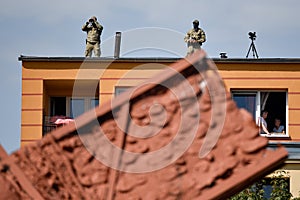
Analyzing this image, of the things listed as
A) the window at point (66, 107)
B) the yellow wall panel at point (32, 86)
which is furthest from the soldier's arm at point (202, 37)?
the yellow wall panel at point (32, 86)

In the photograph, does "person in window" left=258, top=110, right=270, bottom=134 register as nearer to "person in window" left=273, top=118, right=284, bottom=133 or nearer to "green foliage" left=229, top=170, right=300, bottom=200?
"person in window" left=273, top=118, right=284, bottom=133

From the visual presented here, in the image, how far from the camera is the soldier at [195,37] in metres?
29.1

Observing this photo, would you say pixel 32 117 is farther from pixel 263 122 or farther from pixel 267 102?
pixel 267 102

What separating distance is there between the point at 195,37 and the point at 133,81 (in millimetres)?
2066

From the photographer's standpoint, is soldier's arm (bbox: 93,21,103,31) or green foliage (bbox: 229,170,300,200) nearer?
green foliage (bbox: 229,170,300,200)

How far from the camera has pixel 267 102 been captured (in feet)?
101

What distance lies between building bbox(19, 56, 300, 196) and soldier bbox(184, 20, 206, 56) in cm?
83

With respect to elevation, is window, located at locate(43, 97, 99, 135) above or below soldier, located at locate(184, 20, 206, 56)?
below

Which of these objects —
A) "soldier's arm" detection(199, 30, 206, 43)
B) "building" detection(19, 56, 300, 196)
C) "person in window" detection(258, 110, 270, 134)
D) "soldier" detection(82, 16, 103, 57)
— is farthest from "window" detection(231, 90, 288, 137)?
"soldier" detection(82, 16, 103, 57)

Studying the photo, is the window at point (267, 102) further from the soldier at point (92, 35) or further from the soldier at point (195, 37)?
the soldier at point (92, 35)

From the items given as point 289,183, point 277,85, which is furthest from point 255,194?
point 277,85

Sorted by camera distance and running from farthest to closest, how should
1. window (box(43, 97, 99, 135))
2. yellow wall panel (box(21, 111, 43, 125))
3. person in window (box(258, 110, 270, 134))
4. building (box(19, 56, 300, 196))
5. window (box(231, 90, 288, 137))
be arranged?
window (box(43, 97, 99, 135))
yellow wall panel (box(21, 111, 43, 125))
window (box(231, 90, 288, 137))
building (box(19, 56, 300, 196))
person in window (box(258, 110, 270, 134))

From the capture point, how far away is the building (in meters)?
30.3

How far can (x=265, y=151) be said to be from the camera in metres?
9.44
